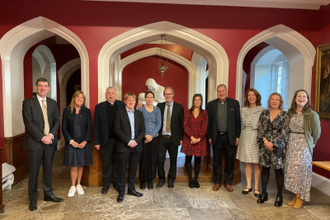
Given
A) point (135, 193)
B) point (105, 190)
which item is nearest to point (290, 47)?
point (135, 193)

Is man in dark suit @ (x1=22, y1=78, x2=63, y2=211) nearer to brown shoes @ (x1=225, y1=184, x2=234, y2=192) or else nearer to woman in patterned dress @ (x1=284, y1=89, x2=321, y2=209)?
brown shoes @ (x1=225, y1=184, x2=234, y2=192)

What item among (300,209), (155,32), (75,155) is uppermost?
(155,32)

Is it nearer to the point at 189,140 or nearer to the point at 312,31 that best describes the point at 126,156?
the point at 189,140

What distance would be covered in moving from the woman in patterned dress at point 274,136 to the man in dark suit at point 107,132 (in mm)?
2092

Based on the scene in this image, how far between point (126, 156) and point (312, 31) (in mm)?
A: 3814

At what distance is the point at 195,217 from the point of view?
3.04 meters

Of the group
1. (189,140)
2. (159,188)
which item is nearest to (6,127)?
(159,188)

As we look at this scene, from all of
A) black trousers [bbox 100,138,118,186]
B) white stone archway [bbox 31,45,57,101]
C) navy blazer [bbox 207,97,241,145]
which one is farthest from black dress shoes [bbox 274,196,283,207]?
white stone archway [bbox 31,45,57,101]

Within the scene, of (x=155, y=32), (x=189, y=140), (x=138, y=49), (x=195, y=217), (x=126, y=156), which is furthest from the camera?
(x=138, y=49)

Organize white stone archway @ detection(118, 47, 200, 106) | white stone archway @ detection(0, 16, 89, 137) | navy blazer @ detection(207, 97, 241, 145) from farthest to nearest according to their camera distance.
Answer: white stone archway @ detection(118, 47, 200, 106) → white stone archway @ detection(0, 16, 89, 137) → navy blazer @ detection(207, 97, 241, 145)

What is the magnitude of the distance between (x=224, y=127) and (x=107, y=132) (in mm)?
1780

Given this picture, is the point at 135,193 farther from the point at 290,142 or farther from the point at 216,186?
the point at 290,142

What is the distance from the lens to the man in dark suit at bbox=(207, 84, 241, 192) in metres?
3.78

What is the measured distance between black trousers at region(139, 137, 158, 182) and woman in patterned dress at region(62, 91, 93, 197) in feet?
2.84
